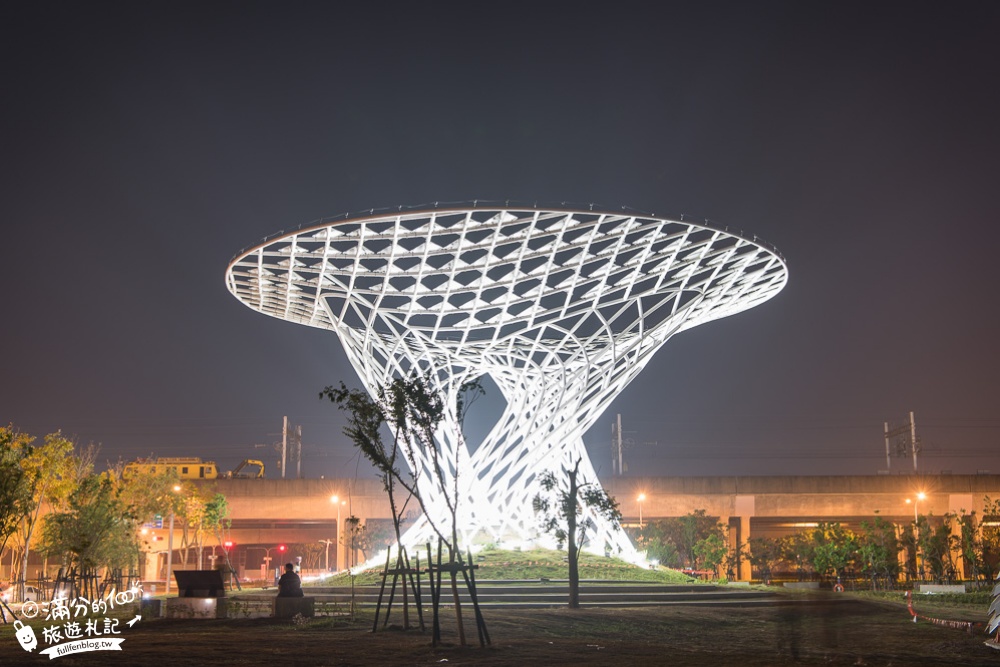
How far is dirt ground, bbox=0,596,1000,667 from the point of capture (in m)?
15.2

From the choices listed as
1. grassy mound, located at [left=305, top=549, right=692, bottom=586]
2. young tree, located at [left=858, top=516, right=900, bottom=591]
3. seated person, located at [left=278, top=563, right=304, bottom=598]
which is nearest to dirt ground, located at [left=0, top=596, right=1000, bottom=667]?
seated person, located at [left=278, top=563, right=304, bottom=598]

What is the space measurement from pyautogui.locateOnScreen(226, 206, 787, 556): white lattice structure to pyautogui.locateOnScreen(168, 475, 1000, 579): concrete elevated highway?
22273 mm

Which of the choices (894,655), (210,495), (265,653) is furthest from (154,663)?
(210,495)

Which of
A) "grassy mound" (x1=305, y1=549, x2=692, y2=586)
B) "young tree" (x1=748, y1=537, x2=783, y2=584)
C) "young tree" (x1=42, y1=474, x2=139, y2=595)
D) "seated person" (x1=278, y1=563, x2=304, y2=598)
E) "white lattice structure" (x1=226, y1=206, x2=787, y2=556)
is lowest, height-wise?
"young tree" (x1=748, y1=537, x2=783, y2=584)

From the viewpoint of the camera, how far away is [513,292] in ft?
138

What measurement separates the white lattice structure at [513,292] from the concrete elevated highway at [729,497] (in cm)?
2227

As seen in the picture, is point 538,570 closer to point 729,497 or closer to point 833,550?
point 833,550

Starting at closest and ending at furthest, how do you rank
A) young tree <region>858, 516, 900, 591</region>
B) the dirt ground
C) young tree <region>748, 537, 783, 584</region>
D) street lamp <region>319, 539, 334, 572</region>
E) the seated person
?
the dirt ground < the seated person < young tree <region>858, 516, 900, 591</region> < young tree <region>748, 537, 783, 584</region> < street lamp <region>319, 539, 334, 572</region>

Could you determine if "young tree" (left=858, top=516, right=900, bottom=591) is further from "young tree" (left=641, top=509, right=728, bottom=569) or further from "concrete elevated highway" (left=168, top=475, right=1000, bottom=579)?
"concrete elevated highway" (left=168, top=475, right=1000, bottom=579)

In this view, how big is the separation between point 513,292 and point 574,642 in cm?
2482

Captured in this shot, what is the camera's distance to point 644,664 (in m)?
14.7

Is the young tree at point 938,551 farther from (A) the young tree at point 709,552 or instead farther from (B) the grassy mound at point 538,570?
(B) the grassy mound at point 538,570

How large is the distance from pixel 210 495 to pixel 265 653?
53448 mm

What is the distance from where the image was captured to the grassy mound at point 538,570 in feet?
121
